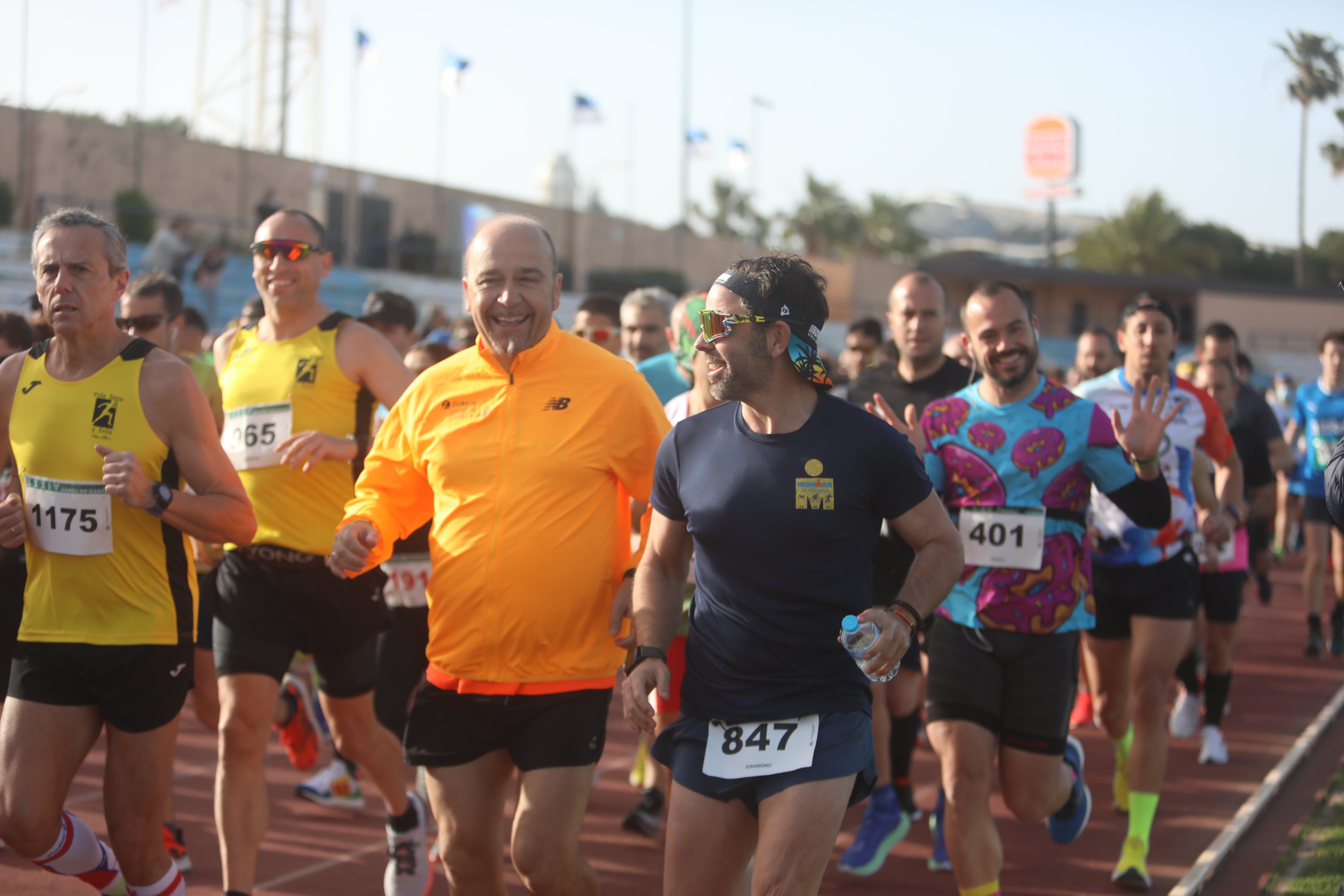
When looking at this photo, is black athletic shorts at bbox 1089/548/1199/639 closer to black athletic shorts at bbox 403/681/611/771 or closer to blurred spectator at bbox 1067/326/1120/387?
blurred spectator at bbox 1067/326/1120/387

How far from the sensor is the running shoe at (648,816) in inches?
229

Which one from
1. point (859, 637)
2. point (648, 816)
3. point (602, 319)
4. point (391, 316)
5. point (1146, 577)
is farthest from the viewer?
point (602, 319)

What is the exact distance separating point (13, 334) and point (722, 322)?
3.61 meters

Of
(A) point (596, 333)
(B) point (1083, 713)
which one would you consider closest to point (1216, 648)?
(B) point (1083, 713)

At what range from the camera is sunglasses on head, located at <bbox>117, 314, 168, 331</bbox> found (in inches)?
221

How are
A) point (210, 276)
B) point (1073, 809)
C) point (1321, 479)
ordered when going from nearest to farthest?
point (1073, 809)
point (1321, 479)
point (210, 276)

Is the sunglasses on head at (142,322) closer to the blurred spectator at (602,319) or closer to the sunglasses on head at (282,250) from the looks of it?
the sunglasses on head at (282,250)

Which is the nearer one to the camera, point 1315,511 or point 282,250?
point 282,250

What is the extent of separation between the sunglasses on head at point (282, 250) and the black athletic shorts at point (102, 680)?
159 cm

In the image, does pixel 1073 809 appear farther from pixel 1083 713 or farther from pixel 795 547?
pixel 1083 713

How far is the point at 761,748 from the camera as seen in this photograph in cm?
317

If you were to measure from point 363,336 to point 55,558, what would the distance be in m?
1.38

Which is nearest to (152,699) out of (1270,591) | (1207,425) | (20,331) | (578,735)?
(578,735)

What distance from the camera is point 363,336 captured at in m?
4.75
